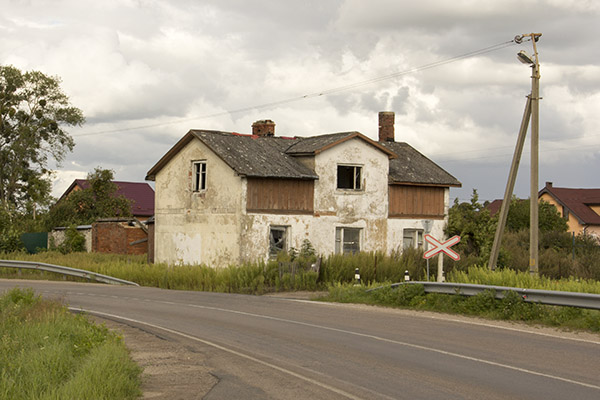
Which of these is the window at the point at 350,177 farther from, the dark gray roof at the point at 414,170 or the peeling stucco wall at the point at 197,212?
the peeling stucco wall at the point at 197,212

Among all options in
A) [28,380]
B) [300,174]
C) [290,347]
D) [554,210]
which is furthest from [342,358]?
[554,210]

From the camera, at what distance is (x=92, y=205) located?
55.0 m

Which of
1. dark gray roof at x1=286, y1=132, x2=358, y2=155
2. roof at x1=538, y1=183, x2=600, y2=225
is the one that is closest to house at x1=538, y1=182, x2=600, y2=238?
roof at x1=538, y1=183, x2=600, y2=225

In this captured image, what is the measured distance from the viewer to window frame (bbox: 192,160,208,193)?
115 feet

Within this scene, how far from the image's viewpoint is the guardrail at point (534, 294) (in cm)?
1519

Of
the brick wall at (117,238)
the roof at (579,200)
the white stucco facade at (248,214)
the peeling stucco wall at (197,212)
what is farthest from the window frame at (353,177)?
the roof at (579,200)

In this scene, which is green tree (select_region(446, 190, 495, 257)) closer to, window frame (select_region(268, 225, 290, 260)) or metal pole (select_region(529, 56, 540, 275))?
window frame (select_region(268, 225, 290, 260))

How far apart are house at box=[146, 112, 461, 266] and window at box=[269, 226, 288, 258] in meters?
0.04

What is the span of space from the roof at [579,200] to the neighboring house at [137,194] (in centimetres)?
3815

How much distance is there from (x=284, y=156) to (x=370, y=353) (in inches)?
931

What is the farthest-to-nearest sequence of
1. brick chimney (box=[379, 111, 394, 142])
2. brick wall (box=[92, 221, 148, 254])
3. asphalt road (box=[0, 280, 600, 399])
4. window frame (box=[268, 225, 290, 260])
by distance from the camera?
brick wall (box=[92, 221, 148, 254]), brick chimney (box=[379, 111, 394, 142]), window frame (box=[268, 225, 290, 260]), asphalt road (box=[0, 280, 600, 399])

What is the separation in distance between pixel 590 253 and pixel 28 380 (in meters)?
31.0

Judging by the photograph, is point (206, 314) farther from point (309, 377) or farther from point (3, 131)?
point (3, 131)

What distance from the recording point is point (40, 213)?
6053 centimetres
